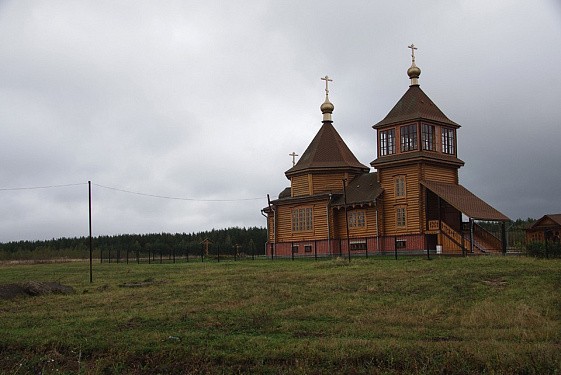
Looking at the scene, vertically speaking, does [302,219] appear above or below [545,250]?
above

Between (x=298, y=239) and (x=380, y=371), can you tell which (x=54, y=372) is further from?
(x=298, y=239)

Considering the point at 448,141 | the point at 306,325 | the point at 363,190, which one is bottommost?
the point at 306,325

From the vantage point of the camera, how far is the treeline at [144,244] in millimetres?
71625

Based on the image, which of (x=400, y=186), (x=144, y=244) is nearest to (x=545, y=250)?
(x=400, y=186)

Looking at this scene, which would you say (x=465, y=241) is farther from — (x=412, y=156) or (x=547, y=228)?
(x=547, y=228)

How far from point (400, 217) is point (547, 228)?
1479 cm

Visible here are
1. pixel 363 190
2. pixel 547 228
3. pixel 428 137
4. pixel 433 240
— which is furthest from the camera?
pixel 547 228

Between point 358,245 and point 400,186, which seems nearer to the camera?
point 400,186

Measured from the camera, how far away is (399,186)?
38.7 meters

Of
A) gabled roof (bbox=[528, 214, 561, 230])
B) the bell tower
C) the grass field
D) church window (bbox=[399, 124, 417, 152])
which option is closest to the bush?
the grass field

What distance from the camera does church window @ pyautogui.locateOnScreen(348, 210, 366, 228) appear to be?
4025 centimetres

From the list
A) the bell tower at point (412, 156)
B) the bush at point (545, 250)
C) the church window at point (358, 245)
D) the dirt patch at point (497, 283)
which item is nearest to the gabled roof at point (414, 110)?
the bell tower at point (412, 156)

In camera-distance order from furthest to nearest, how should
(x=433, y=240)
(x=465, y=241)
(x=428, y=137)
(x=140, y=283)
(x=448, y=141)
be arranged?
1. (x=448, y=141)
2. (x=428, y=137)
3. (x=433, y=240)
4. (x=465, y=241)
5. (x=140, y=283)

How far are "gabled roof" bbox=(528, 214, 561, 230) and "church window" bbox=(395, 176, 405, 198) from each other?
14.3 m
